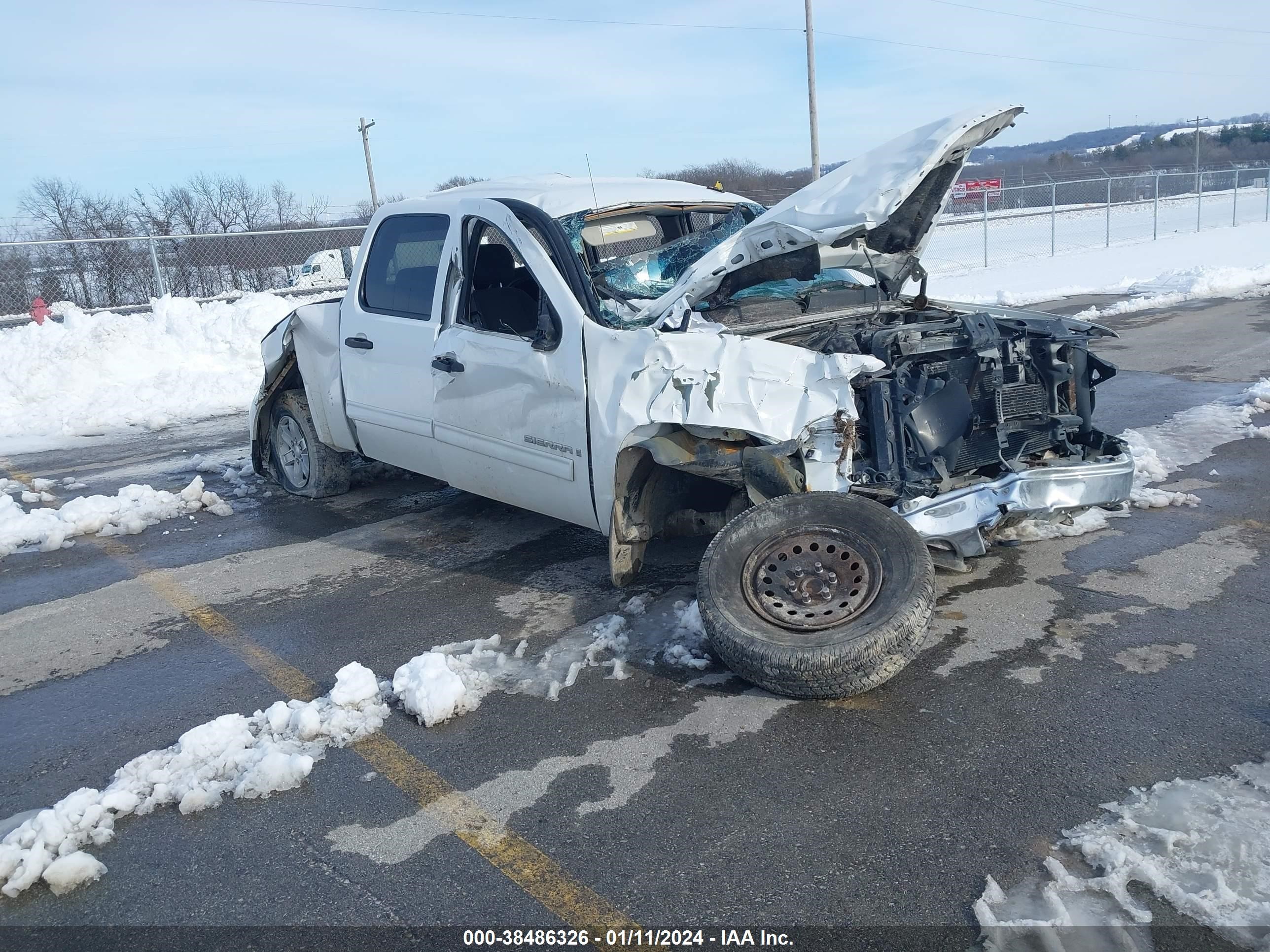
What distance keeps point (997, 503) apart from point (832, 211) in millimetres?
1376

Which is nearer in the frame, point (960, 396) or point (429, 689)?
point (429, 689)

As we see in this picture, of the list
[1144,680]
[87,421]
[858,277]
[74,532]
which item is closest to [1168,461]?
[858,277]

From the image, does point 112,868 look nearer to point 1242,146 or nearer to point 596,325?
Answer: point 596,325

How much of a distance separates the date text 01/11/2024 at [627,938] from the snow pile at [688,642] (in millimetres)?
1457

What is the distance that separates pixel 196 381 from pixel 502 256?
329 inches

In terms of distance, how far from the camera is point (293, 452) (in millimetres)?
7305

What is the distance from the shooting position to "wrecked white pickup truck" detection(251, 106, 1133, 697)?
13.1 feet

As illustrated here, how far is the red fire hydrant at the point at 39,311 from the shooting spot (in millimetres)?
14453

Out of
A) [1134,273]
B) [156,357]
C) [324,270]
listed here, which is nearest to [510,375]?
[156,357]

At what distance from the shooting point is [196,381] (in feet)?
40.7

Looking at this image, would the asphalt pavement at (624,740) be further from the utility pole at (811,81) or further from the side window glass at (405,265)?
the utility pole at (811,81)

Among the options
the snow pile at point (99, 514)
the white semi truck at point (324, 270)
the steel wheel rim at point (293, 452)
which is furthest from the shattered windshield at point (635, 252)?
the white semi truck at point (324, 270)

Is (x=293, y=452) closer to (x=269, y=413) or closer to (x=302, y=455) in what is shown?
(x=302, y=455)

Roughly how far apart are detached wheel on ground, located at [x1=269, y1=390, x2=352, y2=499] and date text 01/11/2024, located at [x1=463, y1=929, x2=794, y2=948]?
15.8ft
